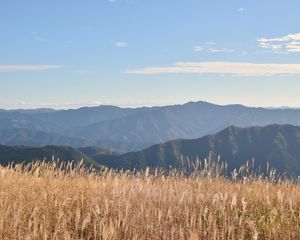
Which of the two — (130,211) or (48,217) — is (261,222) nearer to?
(130,211)

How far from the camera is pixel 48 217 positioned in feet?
19.5

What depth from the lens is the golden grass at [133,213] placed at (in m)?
5.07

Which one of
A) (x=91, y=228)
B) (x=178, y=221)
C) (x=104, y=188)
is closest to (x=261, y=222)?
(x=178, y=221)

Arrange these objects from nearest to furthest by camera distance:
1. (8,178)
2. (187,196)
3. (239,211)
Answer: (239,211) → (187,196) → (8,178)

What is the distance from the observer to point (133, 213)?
19.4ft

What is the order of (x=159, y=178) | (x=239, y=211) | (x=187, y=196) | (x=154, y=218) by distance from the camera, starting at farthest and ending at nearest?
1. (x=159, y=178)
2. (x=187, y=196)
3. (x=239, y=211)
4. (x=154, y=218)

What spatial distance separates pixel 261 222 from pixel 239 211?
0.42 metres

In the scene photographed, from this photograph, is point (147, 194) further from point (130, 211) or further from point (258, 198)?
point (258, 198)

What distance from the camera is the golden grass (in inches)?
200

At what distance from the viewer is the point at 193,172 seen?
33.1 ft

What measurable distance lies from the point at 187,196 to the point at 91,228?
186 centimetres

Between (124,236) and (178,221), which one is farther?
(178,221)

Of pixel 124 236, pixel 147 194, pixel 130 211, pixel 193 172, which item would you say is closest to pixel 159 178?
pixel 193 172

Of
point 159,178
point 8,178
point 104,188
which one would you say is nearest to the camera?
point 104,188
